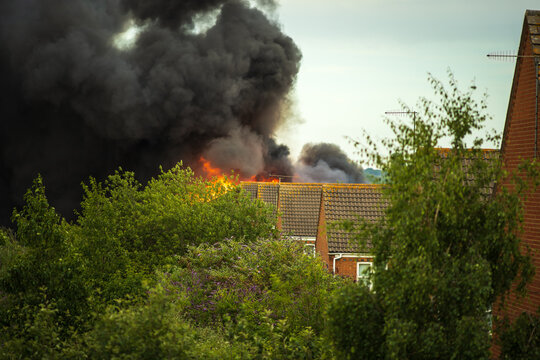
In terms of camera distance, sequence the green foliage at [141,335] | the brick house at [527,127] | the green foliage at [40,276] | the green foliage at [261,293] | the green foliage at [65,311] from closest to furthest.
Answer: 1. the green foliage at [141,335]
2. the green foliage at [65,311]
3. the brick house at [527,127]
4. the green foliage at [40,276]
5. the green foliage at [261,293]

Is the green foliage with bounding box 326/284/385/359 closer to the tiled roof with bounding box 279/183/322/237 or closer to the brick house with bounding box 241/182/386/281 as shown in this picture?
the brick house with bounding box 241/182/386/281

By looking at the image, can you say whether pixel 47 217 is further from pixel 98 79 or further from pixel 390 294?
pixel 98 79

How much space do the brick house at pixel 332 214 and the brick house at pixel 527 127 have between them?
6472mm

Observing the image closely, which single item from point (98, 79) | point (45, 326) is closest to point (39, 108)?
point (98, 79)

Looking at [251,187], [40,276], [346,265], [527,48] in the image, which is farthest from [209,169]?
[527,48]

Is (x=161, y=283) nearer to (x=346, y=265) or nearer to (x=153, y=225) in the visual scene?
(x=153, y=225)

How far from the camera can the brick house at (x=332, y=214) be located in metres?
21.1

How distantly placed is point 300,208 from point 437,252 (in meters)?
24.7

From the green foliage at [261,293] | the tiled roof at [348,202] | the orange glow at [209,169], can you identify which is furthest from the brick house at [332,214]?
the orange glow at [209,169]

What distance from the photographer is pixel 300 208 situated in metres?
30.7

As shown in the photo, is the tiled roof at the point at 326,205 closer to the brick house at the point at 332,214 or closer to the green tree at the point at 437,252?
the brick house at the point at 332,214

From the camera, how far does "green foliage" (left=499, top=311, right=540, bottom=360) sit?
6.54 m

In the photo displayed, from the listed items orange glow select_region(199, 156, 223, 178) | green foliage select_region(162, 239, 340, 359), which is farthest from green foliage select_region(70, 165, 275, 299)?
orange glow select_region(199, 156, 223, 178)

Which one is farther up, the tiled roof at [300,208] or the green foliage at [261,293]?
the tiled roof at [300,208]
